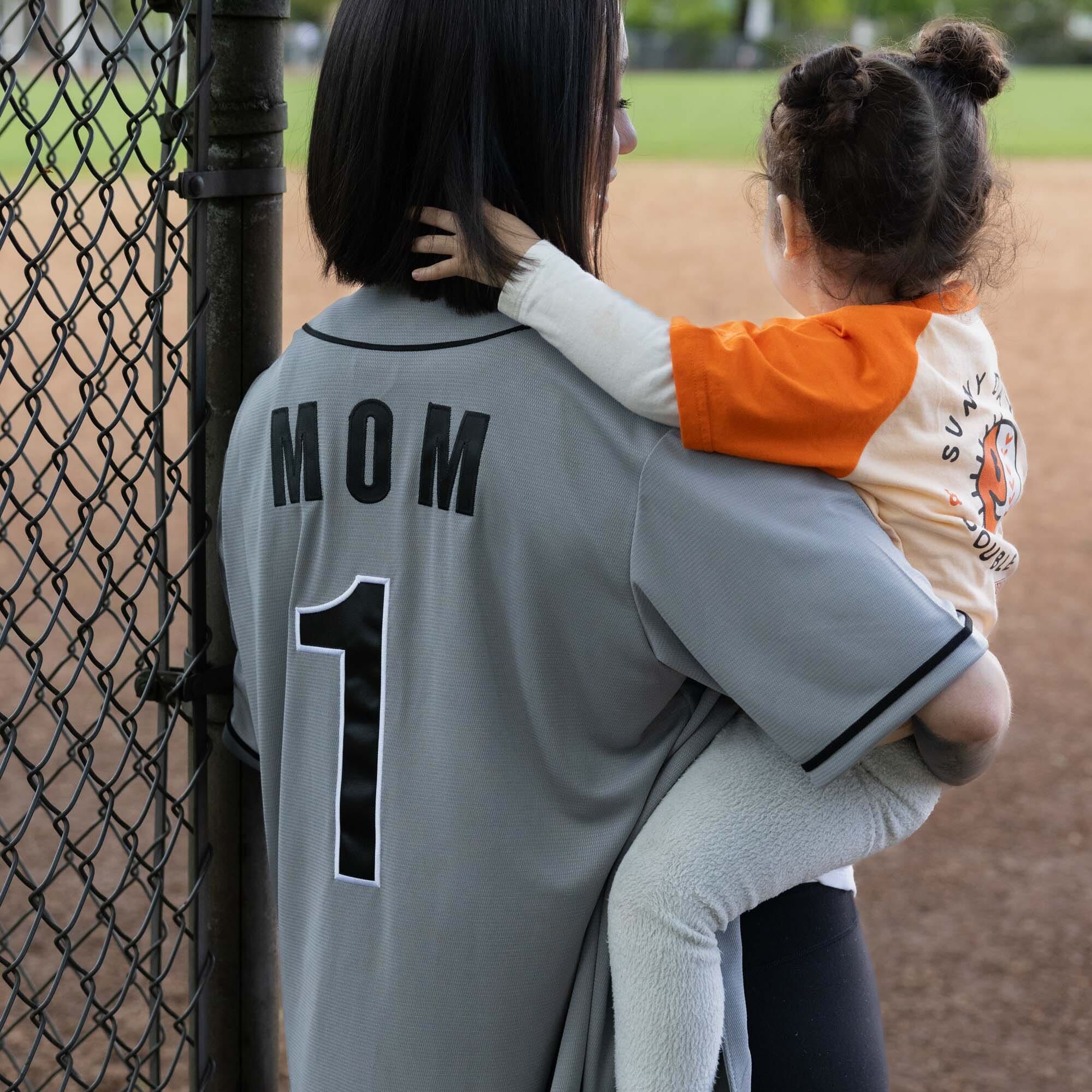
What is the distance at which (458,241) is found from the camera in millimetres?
1224

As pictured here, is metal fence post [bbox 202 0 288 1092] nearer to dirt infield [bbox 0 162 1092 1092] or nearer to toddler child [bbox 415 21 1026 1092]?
dirt infield [bbox 0 162 1092 1092]

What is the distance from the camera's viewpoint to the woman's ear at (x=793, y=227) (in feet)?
5.33

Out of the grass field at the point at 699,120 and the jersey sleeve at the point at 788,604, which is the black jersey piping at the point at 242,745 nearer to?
the jersey sleeve at the point at 788,604

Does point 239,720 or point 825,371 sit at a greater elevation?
point 825,371

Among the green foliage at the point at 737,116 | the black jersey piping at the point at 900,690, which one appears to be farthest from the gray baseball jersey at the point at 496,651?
the green foliage at the point at 737,116

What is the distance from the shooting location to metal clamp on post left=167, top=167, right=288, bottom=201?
60.1 inches

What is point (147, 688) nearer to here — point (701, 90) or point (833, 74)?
point (833, 74)

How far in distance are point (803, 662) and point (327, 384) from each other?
1.78ft

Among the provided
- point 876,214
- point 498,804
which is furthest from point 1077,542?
point 498,804

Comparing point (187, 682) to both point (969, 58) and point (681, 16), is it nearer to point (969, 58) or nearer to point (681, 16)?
point (969, 58)

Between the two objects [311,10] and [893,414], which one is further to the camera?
[311,10]

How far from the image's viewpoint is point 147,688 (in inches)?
→ 66.0

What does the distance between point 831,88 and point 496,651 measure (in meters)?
0.79

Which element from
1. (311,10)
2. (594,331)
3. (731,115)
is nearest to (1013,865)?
(594,331)
